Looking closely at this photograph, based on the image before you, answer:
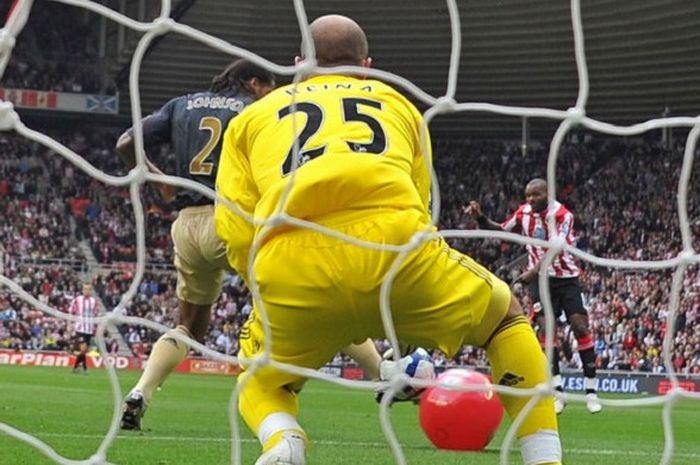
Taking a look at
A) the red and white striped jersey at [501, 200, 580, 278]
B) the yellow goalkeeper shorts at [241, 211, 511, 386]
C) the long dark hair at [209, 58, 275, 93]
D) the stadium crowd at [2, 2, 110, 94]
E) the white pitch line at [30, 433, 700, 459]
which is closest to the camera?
the yellow goalkeeper shorts at [241, 211, 511, 386]

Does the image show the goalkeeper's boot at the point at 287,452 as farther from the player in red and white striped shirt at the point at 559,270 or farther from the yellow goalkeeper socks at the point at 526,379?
the player in red and white striped shirt at the point at 559,270

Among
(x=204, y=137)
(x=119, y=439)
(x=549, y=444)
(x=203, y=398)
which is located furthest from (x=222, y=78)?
(x=203, y=398)

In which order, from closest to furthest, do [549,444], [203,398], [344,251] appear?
[344,251] → [549,444] → [203,398]

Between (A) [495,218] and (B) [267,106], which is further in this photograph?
(A) [495,218]

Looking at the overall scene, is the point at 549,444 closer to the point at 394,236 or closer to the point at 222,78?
the point at 394,236

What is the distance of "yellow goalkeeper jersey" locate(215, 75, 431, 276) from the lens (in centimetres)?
358

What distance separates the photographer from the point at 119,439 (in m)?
6.17

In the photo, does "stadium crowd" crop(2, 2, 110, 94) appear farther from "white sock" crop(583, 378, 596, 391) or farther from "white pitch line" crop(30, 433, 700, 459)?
"white pitch line" crop(30, 433, 700, 459)

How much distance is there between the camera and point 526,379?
3.78 m

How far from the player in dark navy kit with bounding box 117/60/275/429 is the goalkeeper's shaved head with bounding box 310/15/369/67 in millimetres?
2848

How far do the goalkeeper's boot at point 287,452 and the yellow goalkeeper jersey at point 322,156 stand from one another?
22.8 inches

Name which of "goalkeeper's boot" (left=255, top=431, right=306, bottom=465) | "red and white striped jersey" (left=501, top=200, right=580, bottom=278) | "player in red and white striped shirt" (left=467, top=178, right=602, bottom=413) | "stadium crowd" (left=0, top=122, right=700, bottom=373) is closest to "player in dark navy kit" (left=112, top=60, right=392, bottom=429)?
"goalkeeper's boot" (left=255, top=431, right=306, bottom=465)

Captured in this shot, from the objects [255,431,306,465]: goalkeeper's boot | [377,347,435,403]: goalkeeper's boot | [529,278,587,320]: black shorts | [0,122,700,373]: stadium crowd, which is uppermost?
[255,431,306,465]: goalkeeper's boot

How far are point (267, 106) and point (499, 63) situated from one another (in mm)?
26485
